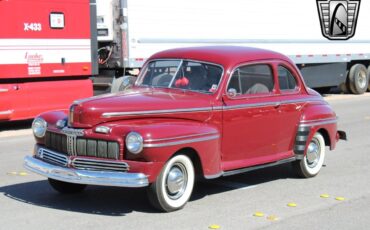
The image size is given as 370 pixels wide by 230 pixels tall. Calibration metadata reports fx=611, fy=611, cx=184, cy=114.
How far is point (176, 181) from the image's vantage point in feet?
19.7

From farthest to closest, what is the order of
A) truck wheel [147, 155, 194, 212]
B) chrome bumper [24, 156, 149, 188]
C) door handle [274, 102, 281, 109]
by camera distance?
door handle [274, 102, 281, 109] < truck wheel [147, 155, 194, 212] < chrome bumper [24, 156, 149, 188]

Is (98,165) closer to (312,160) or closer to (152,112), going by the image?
(152,112)

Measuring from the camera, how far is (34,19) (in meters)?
12.8

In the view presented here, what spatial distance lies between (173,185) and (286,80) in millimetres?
2454

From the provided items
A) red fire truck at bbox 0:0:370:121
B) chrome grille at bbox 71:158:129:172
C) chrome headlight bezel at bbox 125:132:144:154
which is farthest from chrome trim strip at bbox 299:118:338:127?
red fire truck at bbox 0:0:370:121

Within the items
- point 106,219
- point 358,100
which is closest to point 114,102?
point 106,219

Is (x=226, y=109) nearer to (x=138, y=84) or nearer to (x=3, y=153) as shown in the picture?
(x=138, y=84)

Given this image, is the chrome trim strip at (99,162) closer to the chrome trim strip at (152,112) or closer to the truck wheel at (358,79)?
the chrome trim strip at (152,112)

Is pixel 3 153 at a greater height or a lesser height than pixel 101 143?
lesser

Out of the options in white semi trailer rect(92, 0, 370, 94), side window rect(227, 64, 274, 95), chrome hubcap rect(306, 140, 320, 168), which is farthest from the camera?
white semi trailer rect(92, 0, 370, 94)

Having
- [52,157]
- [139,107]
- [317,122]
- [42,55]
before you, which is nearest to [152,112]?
[139,107]

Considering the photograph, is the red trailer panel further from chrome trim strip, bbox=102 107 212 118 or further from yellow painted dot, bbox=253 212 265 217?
yellow painted dot, bbox=253 212 265 217

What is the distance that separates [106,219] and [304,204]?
211cm

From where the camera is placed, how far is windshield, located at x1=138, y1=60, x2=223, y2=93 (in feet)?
22.3
